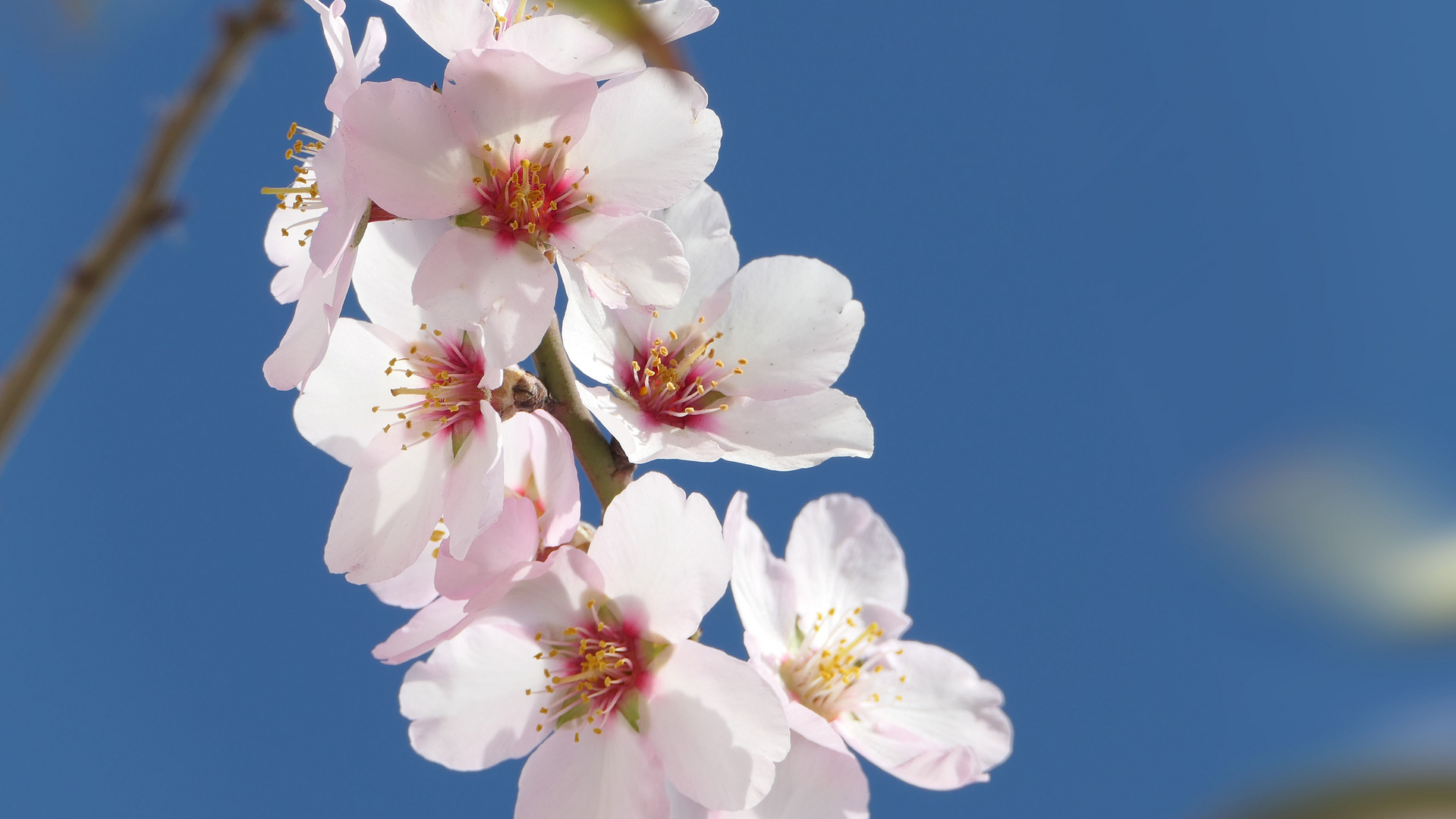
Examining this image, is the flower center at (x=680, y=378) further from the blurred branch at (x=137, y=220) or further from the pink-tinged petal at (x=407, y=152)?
the blurred branch at (x=137, y=220)

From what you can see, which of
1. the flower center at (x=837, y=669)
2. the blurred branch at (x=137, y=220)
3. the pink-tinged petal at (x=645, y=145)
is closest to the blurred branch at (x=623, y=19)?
the blurred branch at (x=137, y=220)

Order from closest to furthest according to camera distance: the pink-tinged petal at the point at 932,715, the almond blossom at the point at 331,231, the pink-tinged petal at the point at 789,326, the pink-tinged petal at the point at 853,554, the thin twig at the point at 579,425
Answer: the almond blossom at the point at 331,231
the thin twig at the point at 579,425
the pink-tinged petal at the point at 789,326
the pink-tinged petal at the point at 932,715
the pink-tinged petal at the point at 853,554

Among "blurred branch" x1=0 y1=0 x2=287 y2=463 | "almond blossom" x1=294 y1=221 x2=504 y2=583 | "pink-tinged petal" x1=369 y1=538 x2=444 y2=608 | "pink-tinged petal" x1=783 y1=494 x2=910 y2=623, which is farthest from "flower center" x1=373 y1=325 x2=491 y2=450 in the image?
"blurred branch" x1=0 y1=0 x2=287 y2=463

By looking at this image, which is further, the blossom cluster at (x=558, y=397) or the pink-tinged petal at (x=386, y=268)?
the pink-tinged petal at (x=386, y=268)

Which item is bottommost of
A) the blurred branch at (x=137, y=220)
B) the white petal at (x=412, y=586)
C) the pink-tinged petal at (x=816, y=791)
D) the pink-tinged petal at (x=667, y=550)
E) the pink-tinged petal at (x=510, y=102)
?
the blurred branch at (x=137, y=220)

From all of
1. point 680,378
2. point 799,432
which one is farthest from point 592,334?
point 799,432

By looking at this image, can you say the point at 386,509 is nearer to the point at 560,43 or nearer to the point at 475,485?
the point at 475,485

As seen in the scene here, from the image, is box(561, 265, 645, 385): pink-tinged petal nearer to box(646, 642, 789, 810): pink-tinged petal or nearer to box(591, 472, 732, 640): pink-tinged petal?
box(591, 472, 732, 640): pink-tinged petal

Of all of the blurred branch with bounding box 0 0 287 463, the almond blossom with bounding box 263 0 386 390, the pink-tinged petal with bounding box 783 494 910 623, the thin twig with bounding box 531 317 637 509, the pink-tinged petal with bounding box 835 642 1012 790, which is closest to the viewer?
the blurred branch with bounding box 0 0 287 463

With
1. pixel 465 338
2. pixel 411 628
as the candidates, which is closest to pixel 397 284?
pixel 465 338
